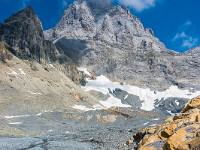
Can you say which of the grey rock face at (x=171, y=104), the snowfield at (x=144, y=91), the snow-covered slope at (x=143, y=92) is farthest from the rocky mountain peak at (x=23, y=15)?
the grey rock face at (x=171, y=104)

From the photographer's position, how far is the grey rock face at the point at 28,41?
91750 mm

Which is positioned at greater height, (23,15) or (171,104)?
(23,15)

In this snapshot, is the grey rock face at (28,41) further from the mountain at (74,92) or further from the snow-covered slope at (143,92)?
the snow-covered slope at (143,92)

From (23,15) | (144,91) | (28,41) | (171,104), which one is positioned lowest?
(171,104)

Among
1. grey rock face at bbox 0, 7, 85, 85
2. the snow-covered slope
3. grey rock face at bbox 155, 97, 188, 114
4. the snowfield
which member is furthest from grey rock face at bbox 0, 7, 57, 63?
grey rock face at bbox 155, 97, 188, 114

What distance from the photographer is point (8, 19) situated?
4441 inches

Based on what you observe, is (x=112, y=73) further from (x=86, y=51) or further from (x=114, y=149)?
(x=114, y=149)

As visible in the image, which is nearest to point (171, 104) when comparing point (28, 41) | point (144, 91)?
point (144, 91)

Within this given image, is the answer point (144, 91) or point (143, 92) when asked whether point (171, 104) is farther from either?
point (144, 91)

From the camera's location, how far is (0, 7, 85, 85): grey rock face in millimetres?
91750

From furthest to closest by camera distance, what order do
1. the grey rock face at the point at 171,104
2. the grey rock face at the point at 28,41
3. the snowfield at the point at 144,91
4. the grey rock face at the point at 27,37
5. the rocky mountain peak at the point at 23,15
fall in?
the snowfield at the point at 144,91 → the grey rock face at the point at 171,104 → the rocky mountain peak at the point at 23,15 → the grey rock face at the point at 27,37 → the grey rock face at the point at 28,41

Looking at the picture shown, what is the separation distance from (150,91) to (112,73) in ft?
143

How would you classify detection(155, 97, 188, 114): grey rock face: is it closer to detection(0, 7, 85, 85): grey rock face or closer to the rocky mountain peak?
detection(0, 7, 85, 85): grey rock face

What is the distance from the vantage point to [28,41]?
10106 centimetres
